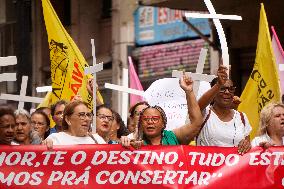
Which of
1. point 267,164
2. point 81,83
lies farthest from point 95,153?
point 81,83

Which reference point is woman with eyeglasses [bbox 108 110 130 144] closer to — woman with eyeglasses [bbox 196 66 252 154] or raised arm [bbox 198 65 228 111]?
woman with eyeglasses [bbox 196 66 252 154]

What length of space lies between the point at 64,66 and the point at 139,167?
3.95 metres

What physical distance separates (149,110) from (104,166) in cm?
53

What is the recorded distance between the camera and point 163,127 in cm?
811

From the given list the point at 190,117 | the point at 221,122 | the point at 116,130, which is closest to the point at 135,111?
the point at 116,130

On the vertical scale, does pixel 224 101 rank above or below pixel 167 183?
above

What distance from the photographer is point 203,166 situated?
317 inches

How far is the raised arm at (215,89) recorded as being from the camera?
8234mm

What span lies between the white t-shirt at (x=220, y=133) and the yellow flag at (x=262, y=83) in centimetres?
189

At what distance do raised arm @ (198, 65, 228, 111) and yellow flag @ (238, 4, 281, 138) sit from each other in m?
2.09

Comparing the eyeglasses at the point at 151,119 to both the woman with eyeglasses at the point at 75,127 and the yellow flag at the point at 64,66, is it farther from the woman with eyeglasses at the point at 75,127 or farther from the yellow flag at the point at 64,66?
the yellow flag at the point at 64,66

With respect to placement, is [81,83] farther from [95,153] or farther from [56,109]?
[95,153]

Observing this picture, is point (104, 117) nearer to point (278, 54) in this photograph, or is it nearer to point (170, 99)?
point (170, 99)

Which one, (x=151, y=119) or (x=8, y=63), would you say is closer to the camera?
(x=151, y=119)
